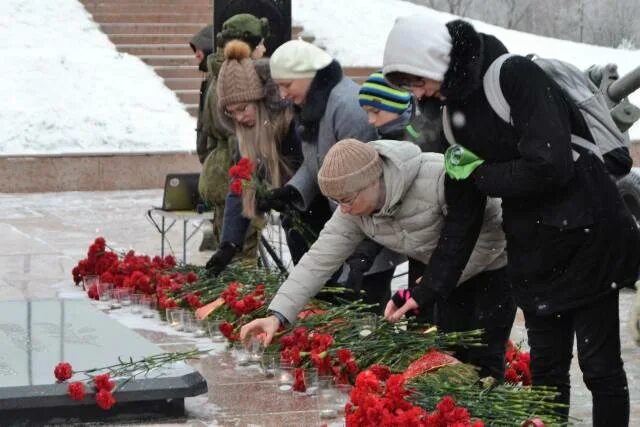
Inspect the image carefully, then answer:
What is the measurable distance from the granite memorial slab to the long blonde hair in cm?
110

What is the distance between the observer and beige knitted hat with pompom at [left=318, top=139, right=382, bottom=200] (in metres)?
4.46

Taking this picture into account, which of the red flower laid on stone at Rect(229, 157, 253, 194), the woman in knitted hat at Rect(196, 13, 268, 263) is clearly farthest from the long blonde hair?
the woman in knitted hat at Rect(196, 13, 268, 263)

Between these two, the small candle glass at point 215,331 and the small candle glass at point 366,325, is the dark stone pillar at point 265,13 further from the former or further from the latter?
the small candle glass at point 366,325

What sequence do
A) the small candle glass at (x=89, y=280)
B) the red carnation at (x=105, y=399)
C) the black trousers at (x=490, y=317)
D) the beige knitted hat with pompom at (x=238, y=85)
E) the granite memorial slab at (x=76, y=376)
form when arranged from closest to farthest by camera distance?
the red carnation at (x=105, y=399) < the granite memorial slab at (x=76, y=376) < the black trousers at (x=490, y=317) < the beige knitted hat with pompom at (x=238, y=85) < the small candle glass at (x=89, y=280)

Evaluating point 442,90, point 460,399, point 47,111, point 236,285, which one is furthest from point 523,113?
point 47,111

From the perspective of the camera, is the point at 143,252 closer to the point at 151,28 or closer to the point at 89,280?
the point at 89,280

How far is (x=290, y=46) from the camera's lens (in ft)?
19.0

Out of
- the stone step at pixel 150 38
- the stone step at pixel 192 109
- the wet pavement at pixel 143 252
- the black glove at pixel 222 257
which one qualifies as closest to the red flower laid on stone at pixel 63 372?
the wet pavement at pixel 143 252

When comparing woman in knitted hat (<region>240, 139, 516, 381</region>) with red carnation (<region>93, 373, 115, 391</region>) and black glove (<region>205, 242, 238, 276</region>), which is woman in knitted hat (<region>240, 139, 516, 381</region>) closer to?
red carnation (<region>93, 373, 115, 391</region>)

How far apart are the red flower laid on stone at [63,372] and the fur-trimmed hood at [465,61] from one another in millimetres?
1555

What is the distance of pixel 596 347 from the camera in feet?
13.7

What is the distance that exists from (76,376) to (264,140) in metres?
1.89

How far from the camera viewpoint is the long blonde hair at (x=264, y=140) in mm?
6258

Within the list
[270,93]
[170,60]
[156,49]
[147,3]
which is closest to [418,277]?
[270,93]
